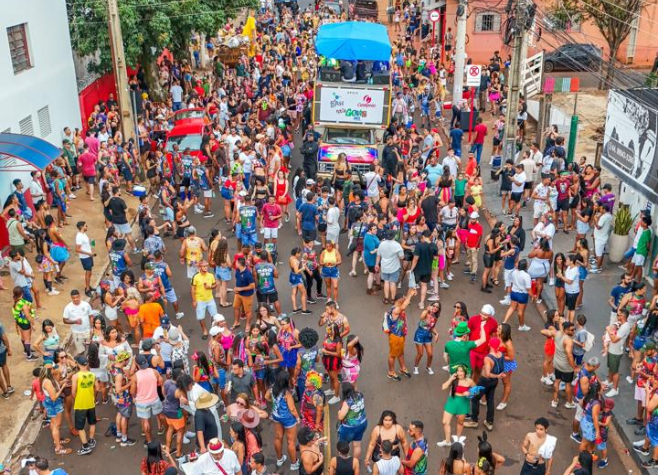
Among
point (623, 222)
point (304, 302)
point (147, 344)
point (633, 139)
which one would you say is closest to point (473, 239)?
point (623, 222)

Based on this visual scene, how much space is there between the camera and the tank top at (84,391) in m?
10.7

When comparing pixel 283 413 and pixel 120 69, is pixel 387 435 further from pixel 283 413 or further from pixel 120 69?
pixel 120 69

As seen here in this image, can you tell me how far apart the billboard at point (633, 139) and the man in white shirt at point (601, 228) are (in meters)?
0.78

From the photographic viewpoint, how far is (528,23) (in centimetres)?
2102

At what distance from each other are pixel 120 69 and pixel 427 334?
14.0 m

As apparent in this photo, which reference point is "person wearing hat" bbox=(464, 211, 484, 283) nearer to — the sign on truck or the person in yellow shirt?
the person in yellow shirt

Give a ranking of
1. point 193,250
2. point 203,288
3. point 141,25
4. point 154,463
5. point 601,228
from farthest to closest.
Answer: point 141,25 → point 601,228 → point 193,250 → point 203,288 → point 154,463

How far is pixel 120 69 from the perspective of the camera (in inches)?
879

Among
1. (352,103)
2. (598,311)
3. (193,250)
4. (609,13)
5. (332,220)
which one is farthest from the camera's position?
(609,13)

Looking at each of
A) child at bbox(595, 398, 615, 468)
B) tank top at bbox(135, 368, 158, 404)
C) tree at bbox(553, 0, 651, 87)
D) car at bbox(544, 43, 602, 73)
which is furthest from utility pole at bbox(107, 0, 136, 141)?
car at bbox(544, 43, 602, 73)

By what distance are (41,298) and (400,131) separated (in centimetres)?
1078

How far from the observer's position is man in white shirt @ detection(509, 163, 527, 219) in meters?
18.4

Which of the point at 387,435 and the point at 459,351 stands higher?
the point at 387,435

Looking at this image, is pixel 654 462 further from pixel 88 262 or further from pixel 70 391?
pixel 88 262
